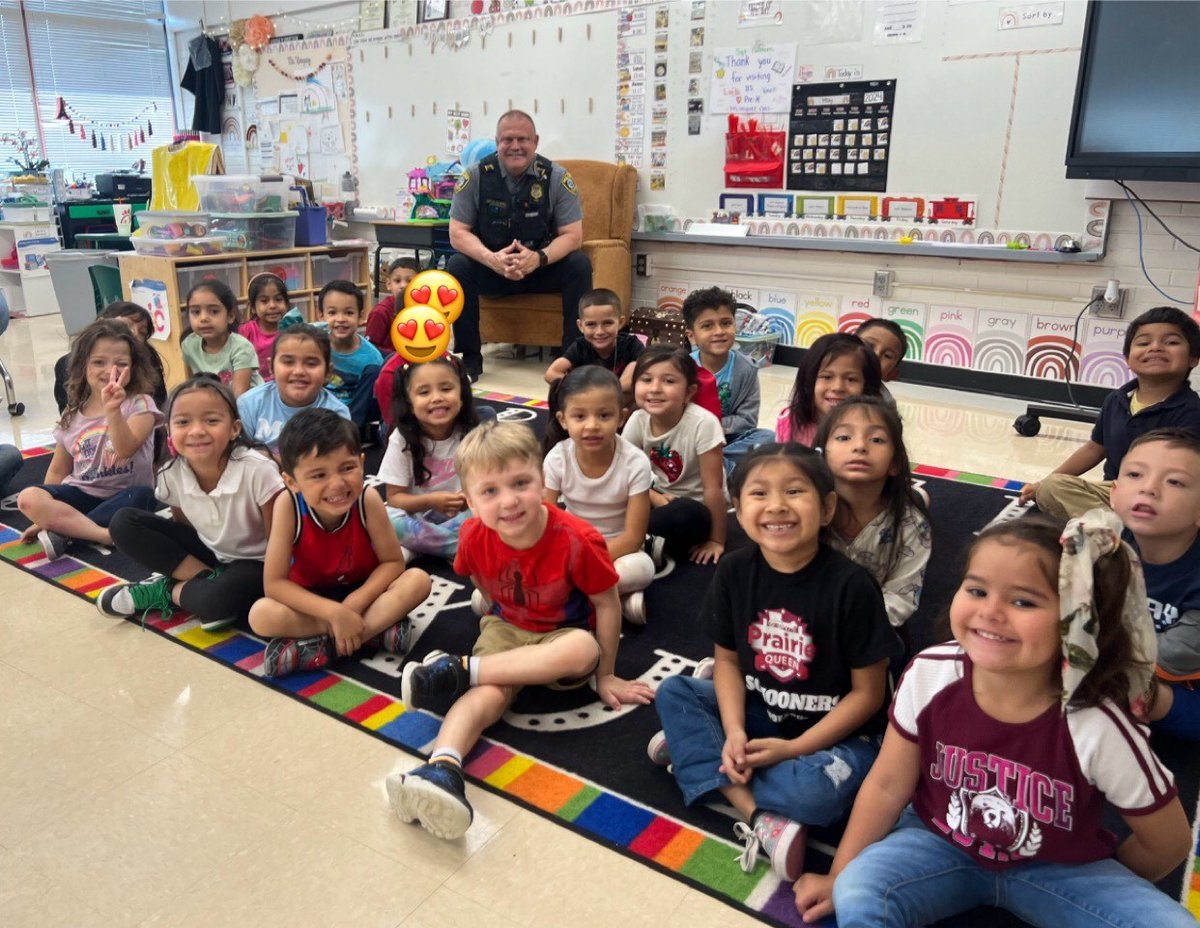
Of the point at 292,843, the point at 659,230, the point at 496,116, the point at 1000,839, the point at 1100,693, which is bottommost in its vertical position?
the point at 292,843

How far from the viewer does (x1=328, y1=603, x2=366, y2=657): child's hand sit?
1754 millimetres

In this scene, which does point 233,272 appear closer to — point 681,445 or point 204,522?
point 204,522

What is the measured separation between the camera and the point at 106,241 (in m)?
5.95

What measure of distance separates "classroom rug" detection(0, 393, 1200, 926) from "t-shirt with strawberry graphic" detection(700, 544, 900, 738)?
0.19m

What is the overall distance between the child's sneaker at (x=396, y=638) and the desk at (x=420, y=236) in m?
3.17

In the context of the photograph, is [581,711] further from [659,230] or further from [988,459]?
[659,230]

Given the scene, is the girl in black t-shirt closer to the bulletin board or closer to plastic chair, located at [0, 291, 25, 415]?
plastic chair, located at [0, 291, 25, 415]

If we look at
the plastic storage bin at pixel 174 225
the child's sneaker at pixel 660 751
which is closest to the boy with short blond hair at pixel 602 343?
the child's sneaker at pixel 660 751

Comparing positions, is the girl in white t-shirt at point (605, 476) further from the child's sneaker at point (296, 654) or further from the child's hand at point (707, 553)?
the child's sneaker at point (296, 654)

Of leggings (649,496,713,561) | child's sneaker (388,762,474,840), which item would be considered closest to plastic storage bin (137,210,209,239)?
leggings (649,496,713,561)

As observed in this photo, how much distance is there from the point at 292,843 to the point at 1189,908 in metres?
Answer: 1.21

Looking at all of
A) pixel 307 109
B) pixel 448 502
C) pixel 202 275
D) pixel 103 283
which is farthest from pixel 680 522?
pixel 307 109

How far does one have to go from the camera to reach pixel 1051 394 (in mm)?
3932

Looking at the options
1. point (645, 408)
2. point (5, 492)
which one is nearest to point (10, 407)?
point (5, 492)
